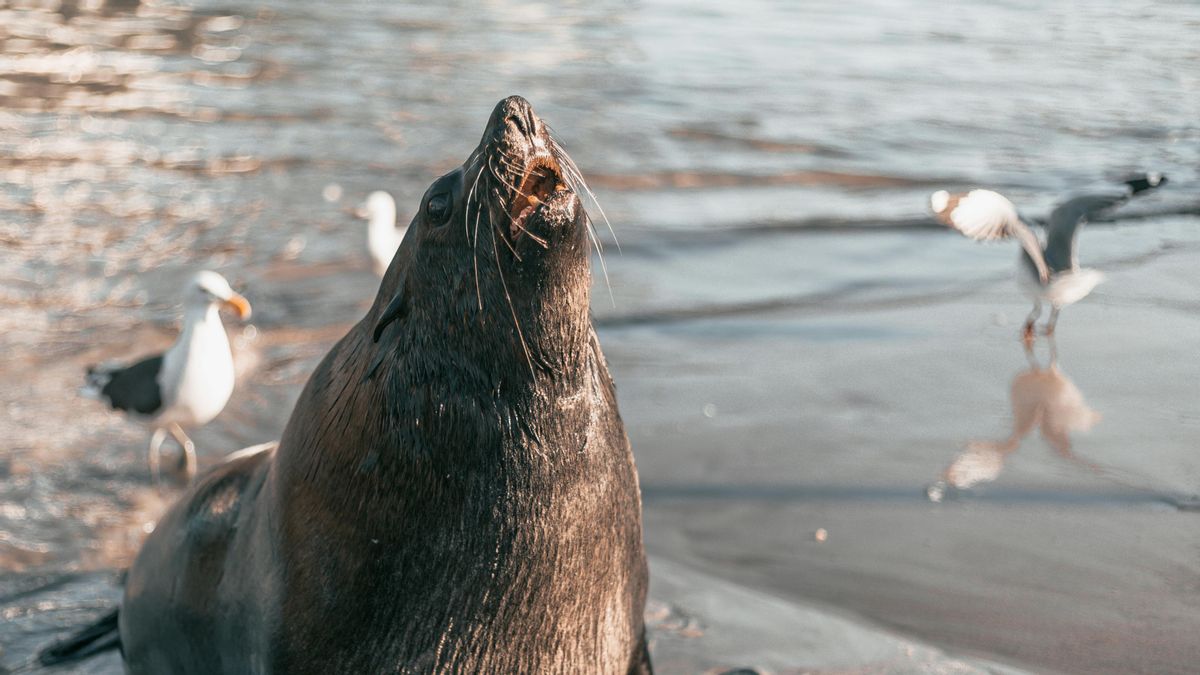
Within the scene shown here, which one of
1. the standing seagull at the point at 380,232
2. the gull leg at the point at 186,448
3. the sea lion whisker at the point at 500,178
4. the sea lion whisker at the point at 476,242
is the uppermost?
the sea lion whisker at the point at 500,178

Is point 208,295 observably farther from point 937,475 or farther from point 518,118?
point 518,118

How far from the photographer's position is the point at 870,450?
5.95 m

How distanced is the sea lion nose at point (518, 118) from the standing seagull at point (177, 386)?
408 centimetres

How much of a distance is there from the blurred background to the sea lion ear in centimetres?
184

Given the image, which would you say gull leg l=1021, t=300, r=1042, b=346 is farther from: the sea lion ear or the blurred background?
the sea lion ear

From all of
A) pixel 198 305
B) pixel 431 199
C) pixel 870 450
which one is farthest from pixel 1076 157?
pixel 431 199

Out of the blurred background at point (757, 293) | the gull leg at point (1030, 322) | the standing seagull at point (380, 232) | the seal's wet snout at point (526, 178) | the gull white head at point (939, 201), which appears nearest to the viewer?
the seal's wet snout at point (526, 178)

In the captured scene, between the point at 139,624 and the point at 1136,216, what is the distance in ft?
29.2

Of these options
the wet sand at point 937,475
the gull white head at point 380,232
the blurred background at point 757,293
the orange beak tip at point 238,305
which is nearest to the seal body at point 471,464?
the blurred background at point 757,293

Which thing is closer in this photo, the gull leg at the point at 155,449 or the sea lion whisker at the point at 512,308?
the sea lion whisker at the point at 512,308

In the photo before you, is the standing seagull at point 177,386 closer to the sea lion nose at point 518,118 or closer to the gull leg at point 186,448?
the gull leg at point 186,448

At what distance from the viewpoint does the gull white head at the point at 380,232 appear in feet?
29.2

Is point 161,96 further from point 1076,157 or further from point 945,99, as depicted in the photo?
point 1076,157

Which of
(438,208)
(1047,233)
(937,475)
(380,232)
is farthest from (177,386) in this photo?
(1047,233)
